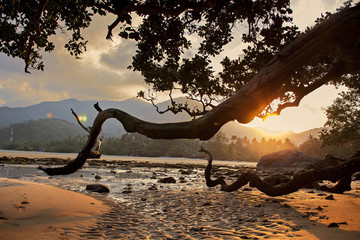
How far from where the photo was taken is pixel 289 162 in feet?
96.7

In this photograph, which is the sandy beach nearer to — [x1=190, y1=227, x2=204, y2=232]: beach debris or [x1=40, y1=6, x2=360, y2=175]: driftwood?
[x1=190, y1=227, x2=204, y2=232]: beach debris

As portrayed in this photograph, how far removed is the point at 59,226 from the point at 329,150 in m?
107

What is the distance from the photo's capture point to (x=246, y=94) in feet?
14.7

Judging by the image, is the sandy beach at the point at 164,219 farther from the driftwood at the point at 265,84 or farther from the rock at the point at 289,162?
the rock at the point at 289,162

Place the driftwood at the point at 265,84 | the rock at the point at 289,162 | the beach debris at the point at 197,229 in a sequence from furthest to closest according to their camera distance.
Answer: the rock at the point at 289,162, the beach debris at the point at 197,229, the driftwood at the point at 265,84

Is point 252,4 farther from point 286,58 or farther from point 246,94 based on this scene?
point 246,94

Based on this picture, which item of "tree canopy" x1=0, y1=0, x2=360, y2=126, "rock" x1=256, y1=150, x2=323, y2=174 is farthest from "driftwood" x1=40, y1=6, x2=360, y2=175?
"rock" x1=256, y1=150, x2=323, y2=174

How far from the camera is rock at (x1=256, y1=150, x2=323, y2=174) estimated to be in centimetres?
2614

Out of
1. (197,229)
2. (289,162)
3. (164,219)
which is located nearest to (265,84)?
(197,229)

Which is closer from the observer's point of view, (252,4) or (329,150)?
(252,4)

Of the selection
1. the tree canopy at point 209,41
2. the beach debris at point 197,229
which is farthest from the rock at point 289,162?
the beach debris at point 197,229

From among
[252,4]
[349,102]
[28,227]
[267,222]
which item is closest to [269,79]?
[267,222]

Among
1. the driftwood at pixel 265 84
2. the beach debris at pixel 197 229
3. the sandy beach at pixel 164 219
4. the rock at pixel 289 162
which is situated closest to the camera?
the sandy beach at pixel 164 219

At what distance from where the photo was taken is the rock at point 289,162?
2614 cm
